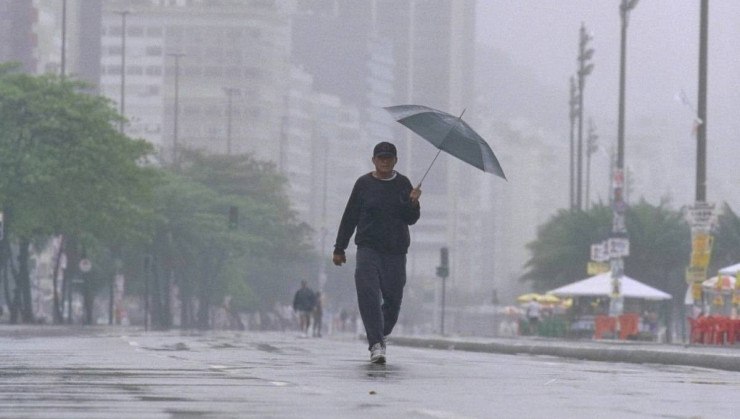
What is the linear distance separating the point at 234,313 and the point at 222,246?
21.4 metres

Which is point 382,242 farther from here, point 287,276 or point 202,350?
point 287,276

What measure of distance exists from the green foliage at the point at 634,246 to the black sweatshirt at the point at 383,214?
74334 mm

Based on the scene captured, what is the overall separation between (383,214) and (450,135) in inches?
36.2

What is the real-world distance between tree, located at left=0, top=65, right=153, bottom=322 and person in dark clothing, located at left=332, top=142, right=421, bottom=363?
5527 cm

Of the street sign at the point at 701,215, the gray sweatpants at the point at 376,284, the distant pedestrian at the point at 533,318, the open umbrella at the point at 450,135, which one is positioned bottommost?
the distant pedestrian at the point at 533,318

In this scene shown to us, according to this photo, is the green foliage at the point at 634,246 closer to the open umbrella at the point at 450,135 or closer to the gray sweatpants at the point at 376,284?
the open umbrella at the point at 450,135

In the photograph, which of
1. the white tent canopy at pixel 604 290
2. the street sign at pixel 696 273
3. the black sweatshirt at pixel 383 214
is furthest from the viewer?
the white tent canopy at pixel 604 290

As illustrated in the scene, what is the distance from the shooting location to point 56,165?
244 feet

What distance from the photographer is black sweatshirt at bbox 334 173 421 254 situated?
18.9 meters

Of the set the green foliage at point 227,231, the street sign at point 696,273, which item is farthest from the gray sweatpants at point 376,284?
the green foliage at point 227,231

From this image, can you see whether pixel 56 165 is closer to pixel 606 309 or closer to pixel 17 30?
pixel 606 309

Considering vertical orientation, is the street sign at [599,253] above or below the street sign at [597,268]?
above

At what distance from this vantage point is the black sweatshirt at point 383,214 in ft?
62.1

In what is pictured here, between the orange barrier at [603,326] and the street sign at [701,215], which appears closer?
the street sign at [701,215]
